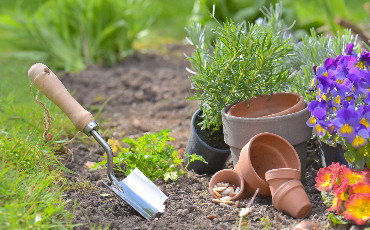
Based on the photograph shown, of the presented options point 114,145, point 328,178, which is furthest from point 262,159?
point 114,145

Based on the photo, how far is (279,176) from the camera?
221cm

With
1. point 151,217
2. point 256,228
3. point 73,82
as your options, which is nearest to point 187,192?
point 151,217

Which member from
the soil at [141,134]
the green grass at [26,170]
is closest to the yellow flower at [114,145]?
the soil at [141,134]

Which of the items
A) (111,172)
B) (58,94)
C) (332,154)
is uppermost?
(58,94)

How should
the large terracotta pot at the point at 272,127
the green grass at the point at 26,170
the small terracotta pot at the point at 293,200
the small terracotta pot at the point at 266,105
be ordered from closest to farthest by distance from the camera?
the green grass at the point at 26,170 → the small terracotta pot at the point at 293,200 → the large terracotta pot at the point at 272,127 → the small terracotta pot at the point at 266,105

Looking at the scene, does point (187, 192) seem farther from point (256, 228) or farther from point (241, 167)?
point (256, 228)

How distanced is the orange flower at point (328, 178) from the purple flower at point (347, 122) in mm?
146

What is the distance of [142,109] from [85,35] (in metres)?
1.59

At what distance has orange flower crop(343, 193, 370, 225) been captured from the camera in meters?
1.95

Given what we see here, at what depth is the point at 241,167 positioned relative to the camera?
92.7 inches

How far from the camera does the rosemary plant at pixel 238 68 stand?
2.45 meters

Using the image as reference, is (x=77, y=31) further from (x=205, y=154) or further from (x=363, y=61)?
(x=363, y=61)

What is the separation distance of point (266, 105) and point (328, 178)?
0.54 meters

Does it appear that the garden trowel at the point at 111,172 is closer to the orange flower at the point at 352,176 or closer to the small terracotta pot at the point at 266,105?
the small terracotta pot at the point at 266,105
